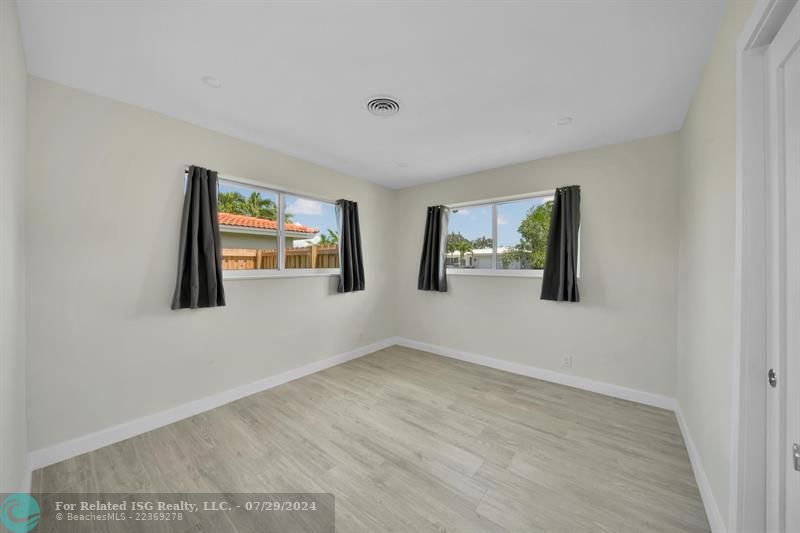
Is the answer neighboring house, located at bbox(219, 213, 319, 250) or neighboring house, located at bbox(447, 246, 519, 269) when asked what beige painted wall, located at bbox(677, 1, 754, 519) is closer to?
neighboring house, located at bbox(447, 246, 519, 269)

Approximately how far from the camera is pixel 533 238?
11.1ft

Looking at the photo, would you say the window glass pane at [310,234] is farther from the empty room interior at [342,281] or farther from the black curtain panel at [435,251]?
the black curtain panel at [435,251]

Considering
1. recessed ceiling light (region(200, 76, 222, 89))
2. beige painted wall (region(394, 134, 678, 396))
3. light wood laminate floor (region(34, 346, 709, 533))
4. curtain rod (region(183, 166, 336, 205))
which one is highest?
recessed ceiling light (region(200, 76, 222, 89))

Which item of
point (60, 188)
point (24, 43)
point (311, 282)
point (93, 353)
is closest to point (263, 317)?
point (311, 282)

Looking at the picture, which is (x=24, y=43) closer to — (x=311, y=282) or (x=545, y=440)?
(x=311, y=282)

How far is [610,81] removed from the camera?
1.87 metres

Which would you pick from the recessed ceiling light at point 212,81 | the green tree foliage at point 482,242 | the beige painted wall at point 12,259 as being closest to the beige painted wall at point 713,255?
the green tree foliage at point 482,242

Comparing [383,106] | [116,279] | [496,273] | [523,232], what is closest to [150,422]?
[116,279]

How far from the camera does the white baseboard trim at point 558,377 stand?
264 centimetres

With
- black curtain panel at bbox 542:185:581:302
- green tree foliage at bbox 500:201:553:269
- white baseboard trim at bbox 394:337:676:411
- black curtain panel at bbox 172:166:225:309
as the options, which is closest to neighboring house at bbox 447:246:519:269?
green tree foliage at bbox 500:201:553:269

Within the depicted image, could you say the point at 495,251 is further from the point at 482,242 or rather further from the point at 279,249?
the point at 279,249

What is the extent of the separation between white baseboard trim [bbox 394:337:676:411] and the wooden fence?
71.5 inches

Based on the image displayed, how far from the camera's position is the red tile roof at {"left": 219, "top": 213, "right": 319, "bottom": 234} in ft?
8.93

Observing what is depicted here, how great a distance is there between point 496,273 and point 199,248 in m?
3.04
